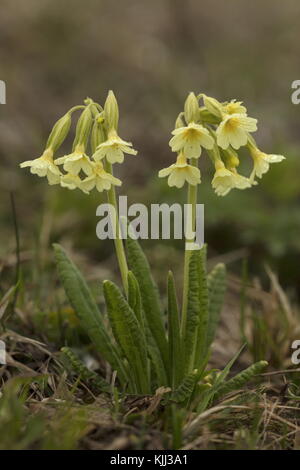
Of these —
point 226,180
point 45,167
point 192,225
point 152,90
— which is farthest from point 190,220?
point 152,90

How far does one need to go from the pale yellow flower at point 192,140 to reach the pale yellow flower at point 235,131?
0.04 meters

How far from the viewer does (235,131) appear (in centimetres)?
248

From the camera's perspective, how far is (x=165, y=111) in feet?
22.3

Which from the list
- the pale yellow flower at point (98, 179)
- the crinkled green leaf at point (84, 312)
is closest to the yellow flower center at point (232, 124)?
the pale yellow flower at point (98, 179)

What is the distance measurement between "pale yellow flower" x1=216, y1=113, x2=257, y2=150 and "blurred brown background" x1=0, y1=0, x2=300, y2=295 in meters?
1.93

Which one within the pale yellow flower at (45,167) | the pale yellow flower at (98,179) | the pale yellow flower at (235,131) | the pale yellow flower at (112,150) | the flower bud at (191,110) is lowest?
the pale yellow flower at (98,179)

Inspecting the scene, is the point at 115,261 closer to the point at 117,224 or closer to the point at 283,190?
the point at 283,190

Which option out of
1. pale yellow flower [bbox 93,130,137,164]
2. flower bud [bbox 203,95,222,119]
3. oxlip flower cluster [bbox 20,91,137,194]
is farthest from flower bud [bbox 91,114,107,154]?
flower bud [bbox 203,95,222,119]

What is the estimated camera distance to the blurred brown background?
4855 millimetres

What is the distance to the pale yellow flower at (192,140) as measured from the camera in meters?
2.41

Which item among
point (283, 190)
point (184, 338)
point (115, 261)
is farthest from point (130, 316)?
point (283, 190)

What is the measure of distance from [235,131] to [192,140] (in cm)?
18

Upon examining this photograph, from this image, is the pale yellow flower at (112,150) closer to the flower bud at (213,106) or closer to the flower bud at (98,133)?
the flower bud at (98,133)

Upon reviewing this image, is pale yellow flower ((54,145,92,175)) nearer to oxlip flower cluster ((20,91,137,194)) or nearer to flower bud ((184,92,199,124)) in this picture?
oxlip flower cluster ((20,91,137,194))
